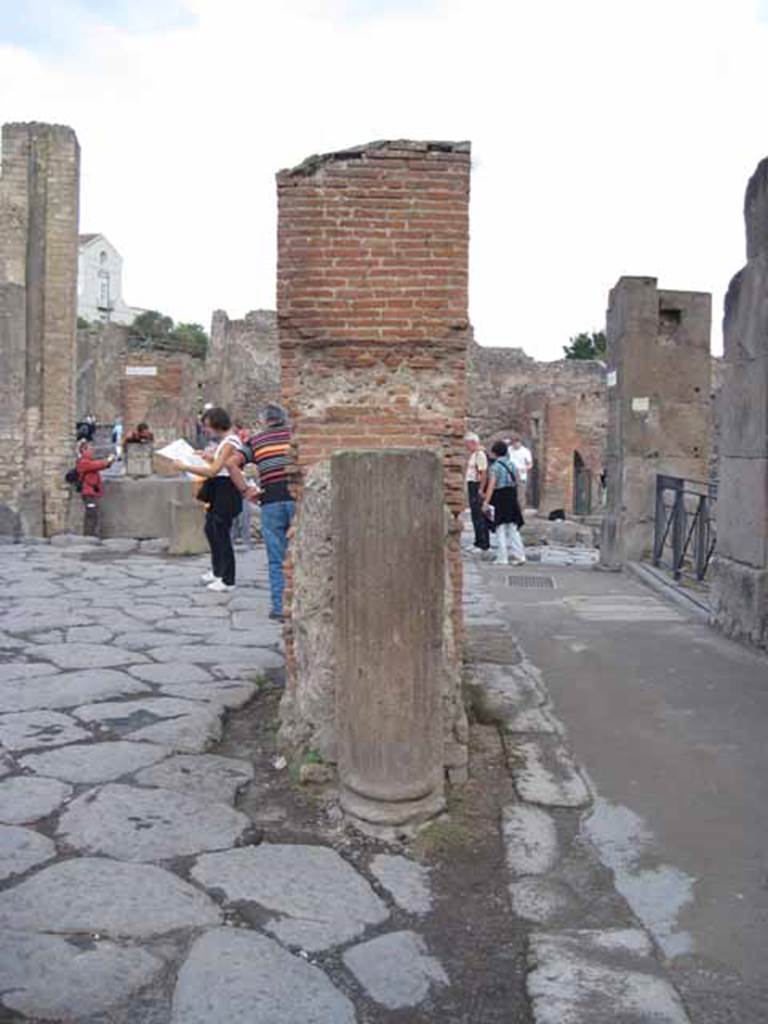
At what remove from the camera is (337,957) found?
10.5ft

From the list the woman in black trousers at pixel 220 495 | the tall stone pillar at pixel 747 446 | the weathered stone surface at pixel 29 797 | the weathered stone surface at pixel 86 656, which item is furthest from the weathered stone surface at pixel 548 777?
the woman in black trousers at pixel 220 495

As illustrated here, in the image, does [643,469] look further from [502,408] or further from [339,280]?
[502,408]

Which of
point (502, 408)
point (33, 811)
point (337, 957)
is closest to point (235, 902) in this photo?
point (337, 957)

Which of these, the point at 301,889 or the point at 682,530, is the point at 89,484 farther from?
the point at 301,889

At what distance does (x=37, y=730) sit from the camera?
5.29 metres

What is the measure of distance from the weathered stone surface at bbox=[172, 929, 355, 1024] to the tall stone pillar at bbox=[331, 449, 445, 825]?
983 mm

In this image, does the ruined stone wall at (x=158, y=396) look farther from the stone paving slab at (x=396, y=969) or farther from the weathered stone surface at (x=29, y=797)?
the stone paving slab at (x=396, y=969)

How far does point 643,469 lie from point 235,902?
922 centimetres

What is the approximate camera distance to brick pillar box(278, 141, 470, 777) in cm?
495

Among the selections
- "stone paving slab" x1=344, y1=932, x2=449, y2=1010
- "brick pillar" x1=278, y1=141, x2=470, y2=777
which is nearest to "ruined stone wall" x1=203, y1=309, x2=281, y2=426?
"brick pillar" x1=278, y1=141, x2=470, y2=777

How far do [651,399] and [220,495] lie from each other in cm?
509

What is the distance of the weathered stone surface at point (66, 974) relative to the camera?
2865mm

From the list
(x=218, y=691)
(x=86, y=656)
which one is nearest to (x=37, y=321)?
(x=86, y=656)

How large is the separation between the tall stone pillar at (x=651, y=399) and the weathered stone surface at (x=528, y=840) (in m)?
7.72
